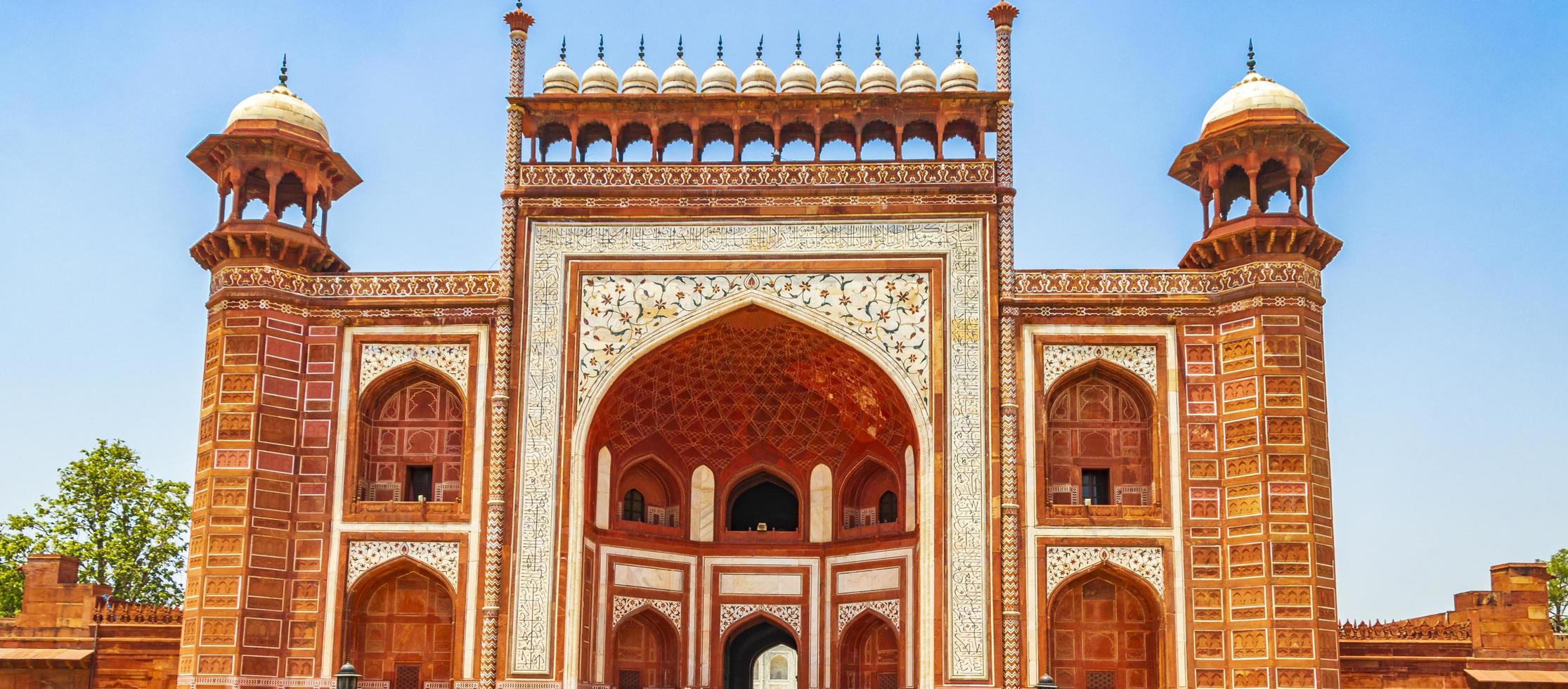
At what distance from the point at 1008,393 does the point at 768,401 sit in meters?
3.52

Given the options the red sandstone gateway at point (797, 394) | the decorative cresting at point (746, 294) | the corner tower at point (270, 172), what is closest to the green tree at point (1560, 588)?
the red sandstone gateway at point (797, 394)

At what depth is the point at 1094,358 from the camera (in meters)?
20.1

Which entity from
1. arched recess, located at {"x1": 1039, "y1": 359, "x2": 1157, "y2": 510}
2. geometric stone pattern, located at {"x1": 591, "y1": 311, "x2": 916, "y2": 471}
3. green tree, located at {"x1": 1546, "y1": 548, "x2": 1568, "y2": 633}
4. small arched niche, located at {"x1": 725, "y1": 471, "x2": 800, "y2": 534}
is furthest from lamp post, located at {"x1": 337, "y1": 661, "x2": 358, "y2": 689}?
green tree, located at {"x1": 1546, "y1": 548, "x2": 1568, "y2": 633}

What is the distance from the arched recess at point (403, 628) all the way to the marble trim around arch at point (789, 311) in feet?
4.00

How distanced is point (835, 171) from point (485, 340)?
475cm

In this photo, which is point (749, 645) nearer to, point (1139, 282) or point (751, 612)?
point (751, 612)

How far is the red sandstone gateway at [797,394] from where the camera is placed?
1934 cm

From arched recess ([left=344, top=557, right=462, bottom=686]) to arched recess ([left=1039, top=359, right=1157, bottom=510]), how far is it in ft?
24.3

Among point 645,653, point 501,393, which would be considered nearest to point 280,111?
point 501,393

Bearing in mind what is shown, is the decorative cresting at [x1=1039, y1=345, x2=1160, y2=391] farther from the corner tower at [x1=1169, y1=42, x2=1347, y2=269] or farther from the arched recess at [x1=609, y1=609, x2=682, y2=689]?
the arched recess at [x1=609, y1=609, x2=682, y2=689]

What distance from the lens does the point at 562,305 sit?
20484mm

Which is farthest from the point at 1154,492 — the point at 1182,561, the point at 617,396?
the point at 617,396

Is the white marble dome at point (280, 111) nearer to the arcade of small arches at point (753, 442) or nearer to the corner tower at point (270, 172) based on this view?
the corner tower at point (270, 172)

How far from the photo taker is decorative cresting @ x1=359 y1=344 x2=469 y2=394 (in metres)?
20.4
